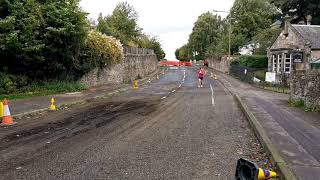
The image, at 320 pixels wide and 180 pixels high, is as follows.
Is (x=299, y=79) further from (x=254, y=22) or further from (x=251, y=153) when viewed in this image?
(x=254, y=22)

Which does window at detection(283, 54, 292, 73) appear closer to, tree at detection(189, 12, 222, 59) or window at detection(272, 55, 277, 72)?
window at detection(272, 55, 277, 72)

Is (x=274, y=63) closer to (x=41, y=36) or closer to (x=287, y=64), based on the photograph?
(x=287, y=64)

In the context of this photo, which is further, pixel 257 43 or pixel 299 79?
pixel 257 43

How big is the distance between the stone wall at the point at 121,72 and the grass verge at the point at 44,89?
7.88ft

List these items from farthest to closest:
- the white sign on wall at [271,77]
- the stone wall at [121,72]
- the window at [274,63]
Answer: the window at [274,63]
the white sign on wall at [271,77]
the stone wall at [121,72]

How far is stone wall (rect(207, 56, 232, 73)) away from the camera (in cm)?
6087

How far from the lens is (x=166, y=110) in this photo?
16688 mm

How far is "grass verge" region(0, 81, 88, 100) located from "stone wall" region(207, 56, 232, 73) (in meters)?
36.8

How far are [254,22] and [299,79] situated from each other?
46591 mm

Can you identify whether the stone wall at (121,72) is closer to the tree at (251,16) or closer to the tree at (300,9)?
the tree at (251,16)

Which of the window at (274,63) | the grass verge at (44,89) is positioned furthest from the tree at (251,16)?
the grass verge at (44,89)

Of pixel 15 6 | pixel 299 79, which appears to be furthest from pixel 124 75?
pixel 299 79

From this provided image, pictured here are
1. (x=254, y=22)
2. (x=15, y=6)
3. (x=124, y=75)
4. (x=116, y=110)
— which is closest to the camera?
(x=116, y=110)

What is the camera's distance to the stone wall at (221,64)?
200ft
